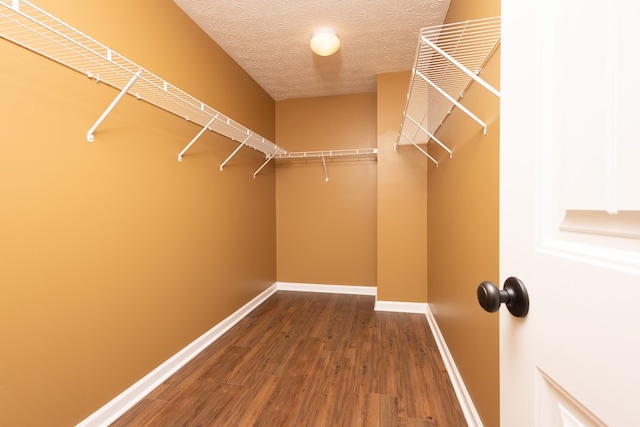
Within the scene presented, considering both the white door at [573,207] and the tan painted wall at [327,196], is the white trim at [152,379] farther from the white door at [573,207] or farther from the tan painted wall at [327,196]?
the white door at [573,207]

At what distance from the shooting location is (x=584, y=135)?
0.33 meters

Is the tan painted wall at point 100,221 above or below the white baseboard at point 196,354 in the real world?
above

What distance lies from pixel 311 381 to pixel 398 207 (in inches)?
70.4

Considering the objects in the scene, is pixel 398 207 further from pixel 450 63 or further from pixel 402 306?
pixel 450 63

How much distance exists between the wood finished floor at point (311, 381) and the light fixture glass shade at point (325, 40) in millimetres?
2364

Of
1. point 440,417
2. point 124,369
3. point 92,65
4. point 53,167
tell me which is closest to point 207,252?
point 124,369

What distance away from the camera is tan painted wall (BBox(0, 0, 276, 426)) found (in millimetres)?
1021

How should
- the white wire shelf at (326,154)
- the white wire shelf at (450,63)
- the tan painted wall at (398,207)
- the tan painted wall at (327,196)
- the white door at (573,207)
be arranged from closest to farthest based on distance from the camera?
the white door at (573,207) → the white wire shelf at (450,63) → the tan painted wall at (398,207) → the white wire shelf at (326,154) → the tan painted wall at (327,196)

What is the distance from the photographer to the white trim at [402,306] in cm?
271

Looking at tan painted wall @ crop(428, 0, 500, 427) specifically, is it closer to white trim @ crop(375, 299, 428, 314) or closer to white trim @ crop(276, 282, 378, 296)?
white trim @ crop(375, 299, 428, 314)

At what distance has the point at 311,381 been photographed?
1.67m

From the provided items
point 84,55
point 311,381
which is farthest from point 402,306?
point 84,55

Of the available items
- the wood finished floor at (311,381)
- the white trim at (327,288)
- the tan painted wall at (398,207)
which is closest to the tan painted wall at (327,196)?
the white trim at (327,288)

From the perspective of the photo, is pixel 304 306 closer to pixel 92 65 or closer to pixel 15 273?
A: pixel 15 273
